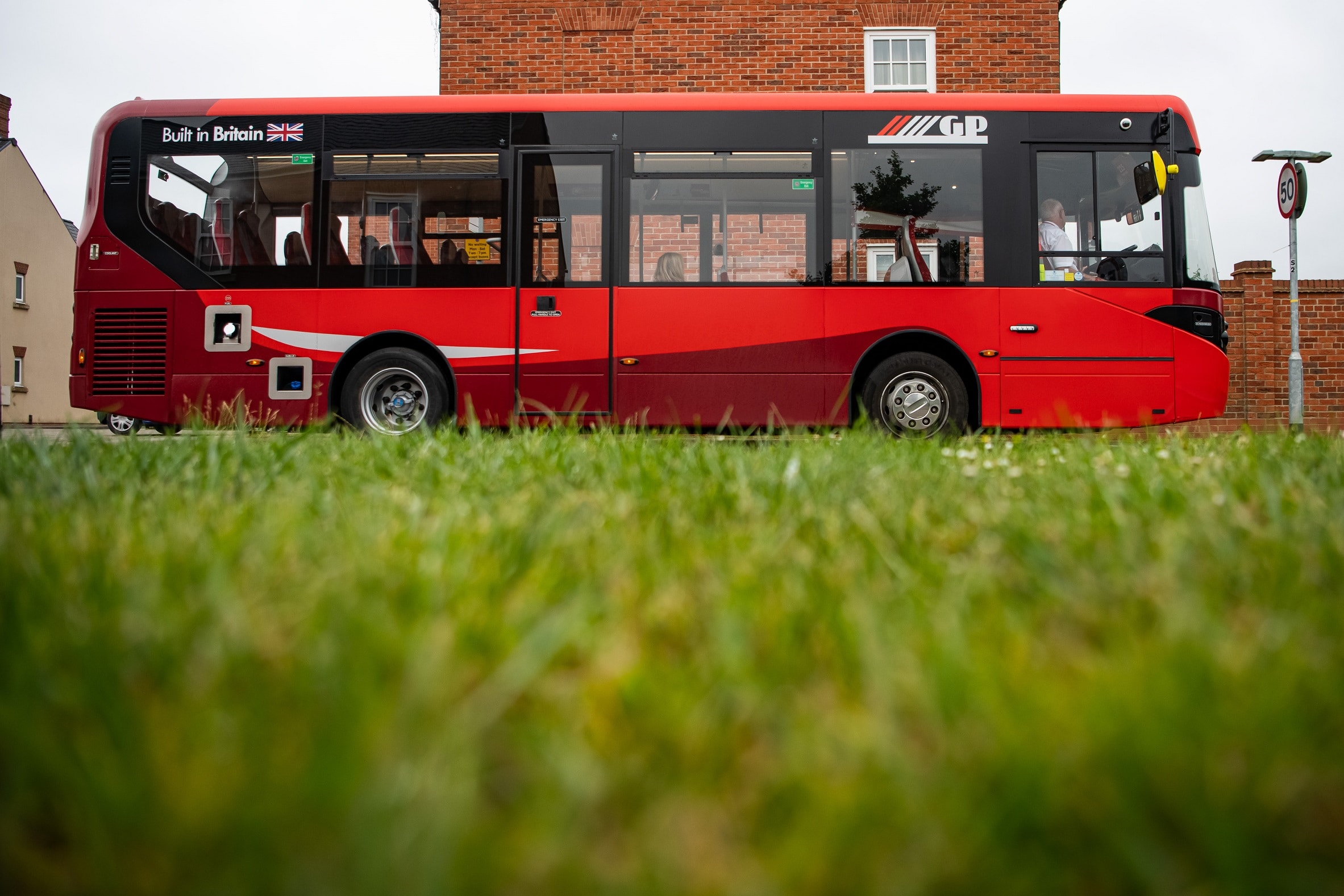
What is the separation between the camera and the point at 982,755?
0.91m

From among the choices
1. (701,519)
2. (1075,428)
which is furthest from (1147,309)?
(701,519)

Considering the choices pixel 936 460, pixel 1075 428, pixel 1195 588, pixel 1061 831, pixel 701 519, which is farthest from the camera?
pixel 1075 428

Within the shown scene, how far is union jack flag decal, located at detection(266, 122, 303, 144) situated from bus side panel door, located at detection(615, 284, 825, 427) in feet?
11.1

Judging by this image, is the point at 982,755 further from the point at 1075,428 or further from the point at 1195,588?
the point at 1075,428

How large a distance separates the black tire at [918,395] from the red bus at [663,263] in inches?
1.0

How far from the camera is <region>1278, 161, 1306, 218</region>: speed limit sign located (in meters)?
11.1

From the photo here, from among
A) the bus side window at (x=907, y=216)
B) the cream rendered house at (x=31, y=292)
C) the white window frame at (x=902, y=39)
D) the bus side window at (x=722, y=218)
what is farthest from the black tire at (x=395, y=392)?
the cream rendered house at (x=31, y=292)

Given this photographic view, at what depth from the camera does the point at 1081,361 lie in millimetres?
7676

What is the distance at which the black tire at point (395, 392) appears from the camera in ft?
25.8

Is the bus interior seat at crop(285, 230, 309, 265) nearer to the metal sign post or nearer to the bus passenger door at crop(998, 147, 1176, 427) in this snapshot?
the bus passenger door at crop(998, 147, 1176, 427)

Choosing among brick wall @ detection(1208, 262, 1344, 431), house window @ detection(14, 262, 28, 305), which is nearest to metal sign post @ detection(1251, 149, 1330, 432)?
brick wall @ detection(1208, 262, 1344, 431)

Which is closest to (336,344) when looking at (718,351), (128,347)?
(128,347)

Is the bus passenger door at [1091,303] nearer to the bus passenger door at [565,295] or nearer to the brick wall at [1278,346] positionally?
the bus passenger door at [565,295]

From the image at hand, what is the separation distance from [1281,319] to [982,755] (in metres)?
→ 15.9
